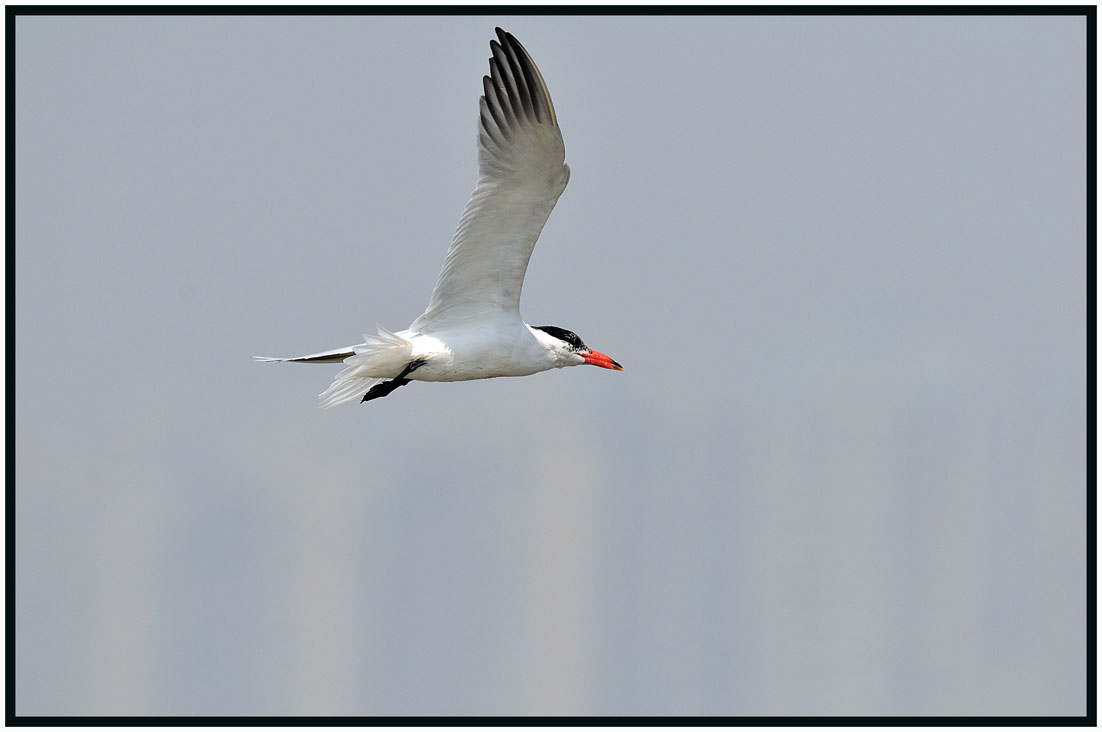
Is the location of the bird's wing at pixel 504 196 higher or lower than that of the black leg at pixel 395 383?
higher

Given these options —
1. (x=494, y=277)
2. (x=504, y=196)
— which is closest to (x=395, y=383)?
(x=494, y=277)

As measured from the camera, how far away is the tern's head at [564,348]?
33.2ft

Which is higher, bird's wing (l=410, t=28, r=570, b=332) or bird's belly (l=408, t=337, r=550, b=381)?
bird's wing (l=410, t=28, r=570, b=332)

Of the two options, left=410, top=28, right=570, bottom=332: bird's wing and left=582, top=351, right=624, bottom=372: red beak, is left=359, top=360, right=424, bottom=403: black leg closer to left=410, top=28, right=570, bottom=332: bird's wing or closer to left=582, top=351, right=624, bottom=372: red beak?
left=410, top=28, right=570, bottom=332: bird's wing

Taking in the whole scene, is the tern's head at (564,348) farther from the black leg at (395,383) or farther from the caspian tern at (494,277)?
the black leg at (395,383)

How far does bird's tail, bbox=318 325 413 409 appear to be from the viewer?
30.5ft

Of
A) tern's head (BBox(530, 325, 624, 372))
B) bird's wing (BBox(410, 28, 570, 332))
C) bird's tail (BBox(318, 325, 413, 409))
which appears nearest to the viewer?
bird's wing (BBox(410, 28, 570, 332))

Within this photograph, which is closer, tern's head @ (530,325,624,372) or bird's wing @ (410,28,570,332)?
bird's wing @ (410,28,570,332)

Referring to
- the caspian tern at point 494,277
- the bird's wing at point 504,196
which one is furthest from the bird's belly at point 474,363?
the bird's wing at point 504,196

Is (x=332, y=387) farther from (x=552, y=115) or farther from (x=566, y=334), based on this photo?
(x=552, y=115)

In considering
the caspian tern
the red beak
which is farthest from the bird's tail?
the red beak

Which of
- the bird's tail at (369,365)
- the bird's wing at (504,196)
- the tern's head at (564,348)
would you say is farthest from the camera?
the tern's head at (564,348)

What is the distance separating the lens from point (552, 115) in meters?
8.84

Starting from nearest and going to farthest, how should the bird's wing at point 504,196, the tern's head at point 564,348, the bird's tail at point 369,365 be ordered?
the bird's wing at point 504,196 < the bird's tail at point 369,365 < the tern's head at point 564,348
